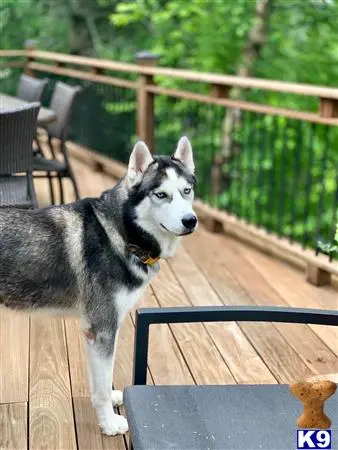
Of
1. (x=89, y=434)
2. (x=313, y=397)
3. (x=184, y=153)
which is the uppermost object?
(x=184, y=153)

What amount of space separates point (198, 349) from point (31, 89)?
303 centimetres

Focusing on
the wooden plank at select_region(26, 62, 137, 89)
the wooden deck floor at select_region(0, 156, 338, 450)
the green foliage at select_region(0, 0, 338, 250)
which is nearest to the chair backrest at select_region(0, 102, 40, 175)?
the wooden deck floor at select_region(0, 156, 338, 450)

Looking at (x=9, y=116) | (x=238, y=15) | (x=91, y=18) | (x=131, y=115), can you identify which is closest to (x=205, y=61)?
(x=238, y=15)

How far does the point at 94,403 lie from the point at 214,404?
29.1 inches

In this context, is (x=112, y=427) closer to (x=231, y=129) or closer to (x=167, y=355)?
(x=167, y=355)

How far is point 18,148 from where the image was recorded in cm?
321

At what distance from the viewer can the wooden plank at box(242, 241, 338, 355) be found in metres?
3.21

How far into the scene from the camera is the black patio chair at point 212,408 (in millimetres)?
1593

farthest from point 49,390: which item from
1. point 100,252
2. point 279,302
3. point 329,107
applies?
point 329,107

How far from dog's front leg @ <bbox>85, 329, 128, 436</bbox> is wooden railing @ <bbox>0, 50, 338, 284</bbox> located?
1756 mm

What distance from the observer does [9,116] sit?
308cm

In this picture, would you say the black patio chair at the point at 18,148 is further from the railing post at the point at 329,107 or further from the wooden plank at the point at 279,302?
the railing post at the point at 329,107

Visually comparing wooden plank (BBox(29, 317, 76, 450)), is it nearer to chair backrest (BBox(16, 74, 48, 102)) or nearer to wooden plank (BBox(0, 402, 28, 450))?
wooden plank (BBox(0, 402, 28, 450))

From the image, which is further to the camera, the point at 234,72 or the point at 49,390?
the point at 234,72
